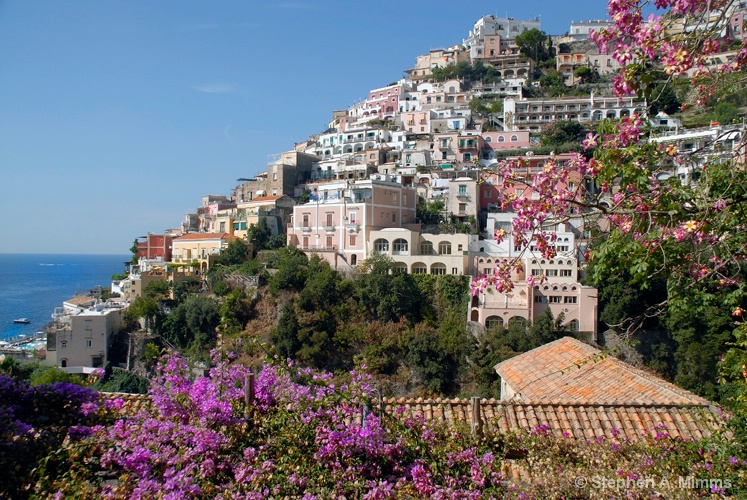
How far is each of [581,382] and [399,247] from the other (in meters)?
18.8

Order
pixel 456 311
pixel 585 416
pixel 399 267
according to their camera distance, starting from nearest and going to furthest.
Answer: pixel 585 416
pixel 456 311
pixel 399 267

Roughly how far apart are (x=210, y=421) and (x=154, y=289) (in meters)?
28.9

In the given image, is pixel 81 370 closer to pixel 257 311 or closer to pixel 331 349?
pixel 257 311

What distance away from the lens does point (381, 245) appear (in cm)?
2931

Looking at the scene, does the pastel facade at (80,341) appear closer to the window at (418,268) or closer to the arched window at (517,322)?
the window at (418,268)

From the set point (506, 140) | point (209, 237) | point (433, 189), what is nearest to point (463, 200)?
point (433, 189)

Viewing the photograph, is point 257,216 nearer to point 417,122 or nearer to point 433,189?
point 433,189

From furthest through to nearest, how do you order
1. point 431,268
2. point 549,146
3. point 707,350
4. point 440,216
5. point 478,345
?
point 549,146
point 440,216
point 431,268
point 478,345
point 707,350

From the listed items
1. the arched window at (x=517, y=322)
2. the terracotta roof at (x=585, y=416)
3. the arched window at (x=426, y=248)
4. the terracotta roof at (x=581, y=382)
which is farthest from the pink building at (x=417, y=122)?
the terracotta roof at (x=585, y=416)

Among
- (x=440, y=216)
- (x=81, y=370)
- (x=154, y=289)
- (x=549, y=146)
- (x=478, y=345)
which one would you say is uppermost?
(x=549, y=146)

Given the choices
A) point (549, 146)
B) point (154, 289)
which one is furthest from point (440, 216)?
point (154, 289)

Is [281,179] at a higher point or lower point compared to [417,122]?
lower

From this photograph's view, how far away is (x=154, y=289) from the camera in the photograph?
103 feet

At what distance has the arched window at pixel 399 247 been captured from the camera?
1130 inches
